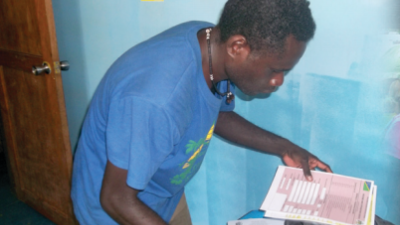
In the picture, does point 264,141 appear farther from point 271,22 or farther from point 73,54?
point 73,54

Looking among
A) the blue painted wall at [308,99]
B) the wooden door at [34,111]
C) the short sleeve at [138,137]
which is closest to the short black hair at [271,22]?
the short sleeve at [138,137]

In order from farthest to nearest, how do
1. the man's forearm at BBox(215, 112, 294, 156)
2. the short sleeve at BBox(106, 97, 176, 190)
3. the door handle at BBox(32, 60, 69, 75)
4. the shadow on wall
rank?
the shadow on wall → the door handle at BBox(32, 60, 69, 75) → the man's forearm at BBox(215, 112, 294, 156) → the short sleeve at BBox(106, 97, 176, 190)

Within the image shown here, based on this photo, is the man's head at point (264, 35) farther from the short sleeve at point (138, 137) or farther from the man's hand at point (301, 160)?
the man's hand at point (301, 160)

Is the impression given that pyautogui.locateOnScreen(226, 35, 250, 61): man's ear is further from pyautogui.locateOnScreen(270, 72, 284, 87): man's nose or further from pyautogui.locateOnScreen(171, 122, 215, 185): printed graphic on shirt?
pyautogui.locateOnScreen(171, 122, 215, 185): printed graphic on shirt

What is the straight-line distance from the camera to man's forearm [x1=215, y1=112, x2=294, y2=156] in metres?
1.21

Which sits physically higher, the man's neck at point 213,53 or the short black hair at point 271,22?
the short black hair at point 271,22

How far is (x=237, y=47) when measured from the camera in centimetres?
81

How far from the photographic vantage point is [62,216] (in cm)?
215

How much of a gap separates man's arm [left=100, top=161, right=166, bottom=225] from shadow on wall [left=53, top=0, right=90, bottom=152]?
1.31m

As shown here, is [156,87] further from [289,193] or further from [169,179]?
[289,193]

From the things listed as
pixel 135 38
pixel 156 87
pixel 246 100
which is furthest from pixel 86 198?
pixel 135 38

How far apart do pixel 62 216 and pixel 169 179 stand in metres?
1.48

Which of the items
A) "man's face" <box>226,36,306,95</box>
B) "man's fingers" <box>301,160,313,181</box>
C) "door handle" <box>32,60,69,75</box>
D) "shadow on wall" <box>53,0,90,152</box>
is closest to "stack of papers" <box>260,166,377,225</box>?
"man's fingers" <box>301,160,313,181</box>

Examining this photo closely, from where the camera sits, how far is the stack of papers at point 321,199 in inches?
36.9
